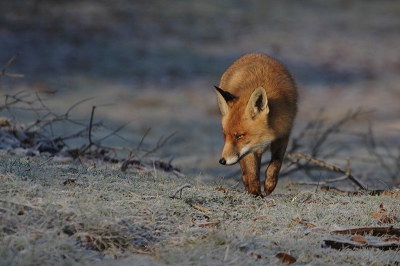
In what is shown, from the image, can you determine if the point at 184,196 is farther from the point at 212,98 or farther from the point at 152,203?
the point at 212,98

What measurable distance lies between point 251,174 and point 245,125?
61 centimetres

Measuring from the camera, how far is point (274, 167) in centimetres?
610

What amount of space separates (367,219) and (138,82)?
535 inches

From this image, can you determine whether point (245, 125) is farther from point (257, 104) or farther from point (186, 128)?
point (186, 128)

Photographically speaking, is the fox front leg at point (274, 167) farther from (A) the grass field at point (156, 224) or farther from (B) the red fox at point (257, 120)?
(A) the grass field at point (156, 224)

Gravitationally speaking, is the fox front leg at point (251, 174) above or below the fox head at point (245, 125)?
below

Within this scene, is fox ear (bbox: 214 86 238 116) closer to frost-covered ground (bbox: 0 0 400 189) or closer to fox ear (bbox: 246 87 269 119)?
fox ear (bbox: 246 87 269 119)

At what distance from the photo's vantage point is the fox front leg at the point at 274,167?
6105 millimetres

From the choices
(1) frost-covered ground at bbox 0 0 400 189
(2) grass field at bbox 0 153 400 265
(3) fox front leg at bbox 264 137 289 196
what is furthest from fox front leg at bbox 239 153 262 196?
(1) frost-covered ground at bbox 0 0 400 189

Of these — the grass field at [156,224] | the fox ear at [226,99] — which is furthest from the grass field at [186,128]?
the fox ear at [226,99]

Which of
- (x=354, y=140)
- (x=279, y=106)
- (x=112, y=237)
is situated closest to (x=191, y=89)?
(x=354, y=140)

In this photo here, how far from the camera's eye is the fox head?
19.1 feet

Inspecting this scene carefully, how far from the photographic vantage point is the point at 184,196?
15.8ft

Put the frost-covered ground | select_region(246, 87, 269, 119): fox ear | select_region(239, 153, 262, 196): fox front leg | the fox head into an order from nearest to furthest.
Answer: select_region(246, 87, 269, 119): fox ear → the fox head → select_region(239, 153, 262, 196): fox front leg → the frost-covered ground
